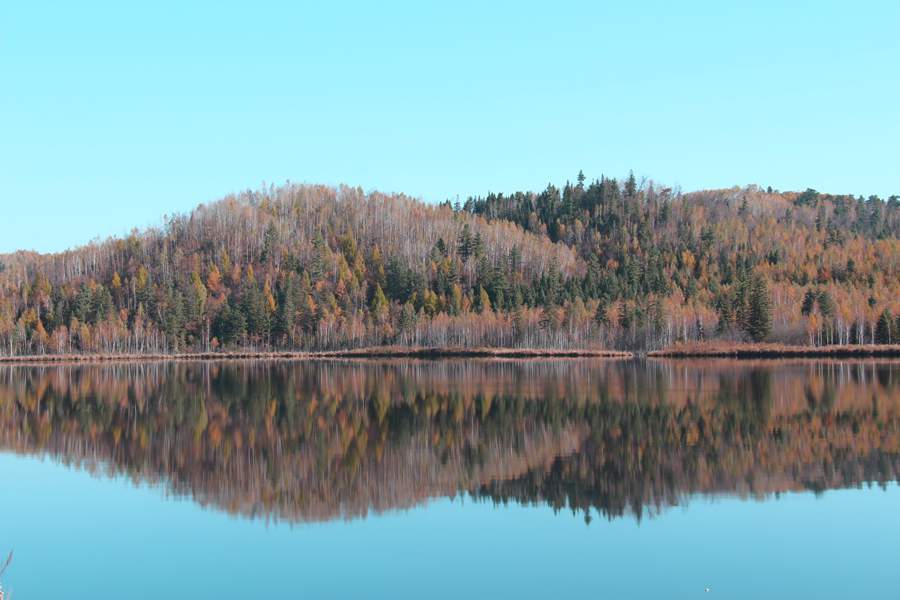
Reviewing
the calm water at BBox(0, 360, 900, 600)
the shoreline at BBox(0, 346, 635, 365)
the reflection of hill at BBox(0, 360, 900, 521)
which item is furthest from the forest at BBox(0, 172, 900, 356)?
the calm water at BBox(0, 360, 900, 600)

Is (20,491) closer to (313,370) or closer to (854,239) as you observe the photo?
(313,370)

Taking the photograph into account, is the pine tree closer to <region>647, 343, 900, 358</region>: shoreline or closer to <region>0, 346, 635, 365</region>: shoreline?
<region>647, 343, 900, 358</region>: shoreline

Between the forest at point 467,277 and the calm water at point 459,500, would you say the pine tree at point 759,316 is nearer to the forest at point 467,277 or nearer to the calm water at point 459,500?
the forest at point 467,277

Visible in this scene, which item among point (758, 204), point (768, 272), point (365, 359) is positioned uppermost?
point (758, 204)

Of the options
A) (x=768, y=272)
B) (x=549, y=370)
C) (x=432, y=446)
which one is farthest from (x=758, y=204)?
(x=432, y=446)

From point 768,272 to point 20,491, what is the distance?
450ft

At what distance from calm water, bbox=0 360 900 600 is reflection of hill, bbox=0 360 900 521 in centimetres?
15

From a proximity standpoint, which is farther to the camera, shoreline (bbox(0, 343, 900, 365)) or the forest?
the forest

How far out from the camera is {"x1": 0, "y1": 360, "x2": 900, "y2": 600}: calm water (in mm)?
18031

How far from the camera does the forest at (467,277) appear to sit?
123m

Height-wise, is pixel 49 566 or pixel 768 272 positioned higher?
pixel 768 272

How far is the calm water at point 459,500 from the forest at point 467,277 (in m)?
76.0

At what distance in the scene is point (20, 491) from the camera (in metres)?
27.4

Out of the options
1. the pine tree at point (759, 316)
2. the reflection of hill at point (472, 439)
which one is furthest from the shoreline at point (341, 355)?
the reflection of hill at point (472, 439)
